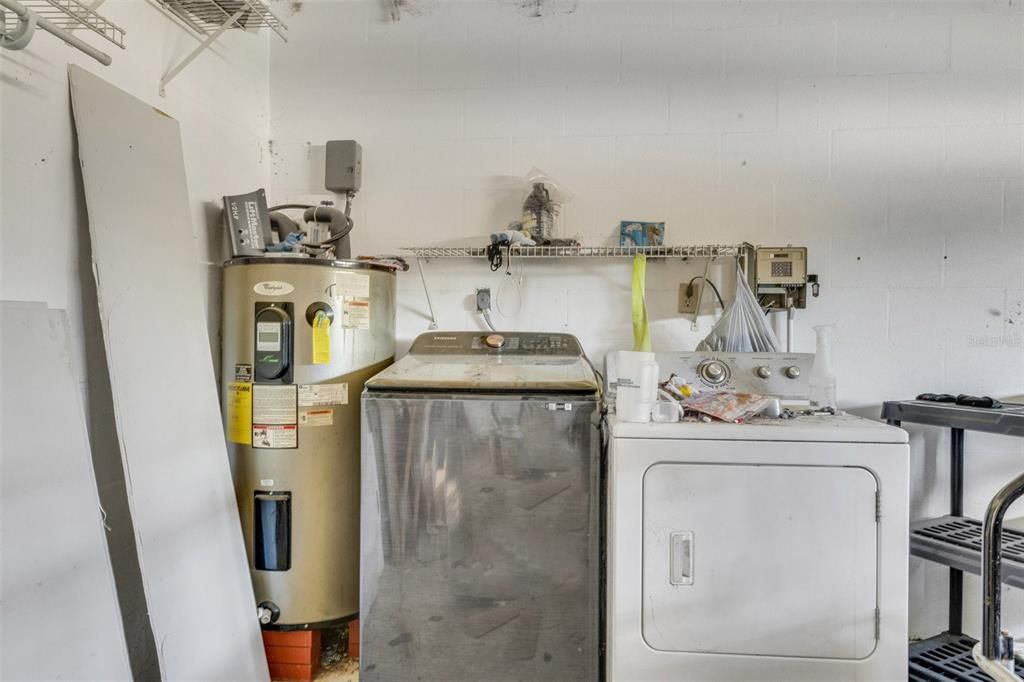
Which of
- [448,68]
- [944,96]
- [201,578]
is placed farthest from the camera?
[448,68]

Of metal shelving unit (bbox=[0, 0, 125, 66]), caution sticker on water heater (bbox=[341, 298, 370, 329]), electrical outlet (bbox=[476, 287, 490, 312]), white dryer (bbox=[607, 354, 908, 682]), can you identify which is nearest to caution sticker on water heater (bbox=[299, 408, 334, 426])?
caution sticker on water heater (bbox=[341, 298, 370, 329])

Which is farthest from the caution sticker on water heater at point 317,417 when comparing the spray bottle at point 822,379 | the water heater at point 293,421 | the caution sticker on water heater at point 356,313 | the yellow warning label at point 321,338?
the spray bottle at point 822,379

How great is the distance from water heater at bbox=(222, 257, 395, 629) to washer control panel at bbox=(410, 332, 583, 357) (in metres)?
0.30

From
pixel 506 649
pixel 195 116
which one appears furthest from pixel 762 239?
pixel 195 116

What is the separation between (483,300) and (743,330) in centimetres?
100

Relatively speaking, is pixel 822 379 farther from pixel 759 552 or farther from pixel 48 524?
pixel 48 524

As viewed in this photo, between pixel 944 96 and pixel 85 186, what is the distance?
9.60ft

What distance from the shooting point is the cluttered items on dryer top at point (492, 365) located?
4.79 feet

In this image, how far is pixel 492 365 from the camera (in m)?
1.65

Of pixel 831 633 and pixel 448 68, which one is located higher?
pixel 448 68

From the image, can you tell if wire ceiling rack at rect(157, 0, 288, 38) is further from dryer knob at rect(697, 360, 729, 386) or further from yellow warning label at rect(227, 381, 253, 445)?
dryer knob at rect(697, 360, 729, 386)

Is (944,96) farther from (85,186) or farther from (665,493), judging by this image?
(85,186)

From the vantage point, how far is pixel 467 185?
6.94 feet

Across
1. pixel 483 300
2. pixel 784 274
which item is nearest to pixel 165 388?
pixel 483 300
